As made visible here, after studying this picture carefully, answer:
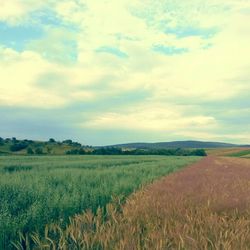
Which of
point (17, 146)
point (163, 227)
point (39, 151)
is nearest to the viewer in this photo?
point (163, 227)

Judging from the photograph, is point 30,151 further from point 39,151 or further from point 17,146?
point 17,146

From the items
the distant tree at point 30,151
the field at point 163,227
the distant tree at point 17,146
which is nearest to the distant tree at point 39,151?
the distant tree at point 30,151

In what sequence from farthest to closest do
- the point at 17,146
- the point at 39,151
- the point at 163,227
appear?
1. the point at 17,146
2. the point at 39,151
3. the point at 163,227

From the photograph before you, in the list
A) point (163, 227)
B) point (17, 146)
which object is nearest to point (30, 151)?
point (17, 146)

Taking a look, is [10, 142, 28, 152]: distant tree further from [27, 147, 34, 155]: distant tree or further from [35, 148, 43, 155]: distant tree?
[35, 148, 43, 155]: distant tree

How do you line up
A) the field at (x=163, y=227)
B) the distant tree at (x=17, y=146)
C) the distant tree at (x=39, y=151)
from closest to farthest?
the field at (x=163, y=227)
the distant tree at (x=39, y=151)
the distant tree at (x=17, y=146)

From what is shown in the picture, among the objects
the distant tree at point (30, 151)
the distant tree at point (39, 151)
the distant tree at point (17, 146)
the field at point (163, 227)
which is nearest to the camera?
the field at point (163, 227)

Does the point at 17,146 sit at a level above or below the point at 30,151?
above

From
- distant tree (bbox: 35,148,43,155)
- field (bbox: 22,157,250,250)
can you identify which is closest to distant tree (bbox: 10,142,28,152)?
distant tree (bbox: 35,148,43,155)

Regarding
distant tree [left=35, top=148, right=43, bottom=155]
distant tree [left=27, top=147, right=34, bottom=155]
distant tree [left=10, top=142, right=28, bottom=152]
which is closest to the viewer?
distant tree [left=27, top=147, right=34, bottom=155]

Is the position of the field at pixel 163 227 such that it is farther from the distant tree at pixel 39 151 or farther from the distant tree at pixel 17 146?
the distant tree at pixel 17 146

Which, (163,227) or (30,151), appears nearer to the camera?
(163,227)

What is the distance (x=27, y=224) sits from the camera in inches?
189

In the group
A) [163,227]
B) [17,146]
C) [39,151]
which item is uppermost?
[17,146]
